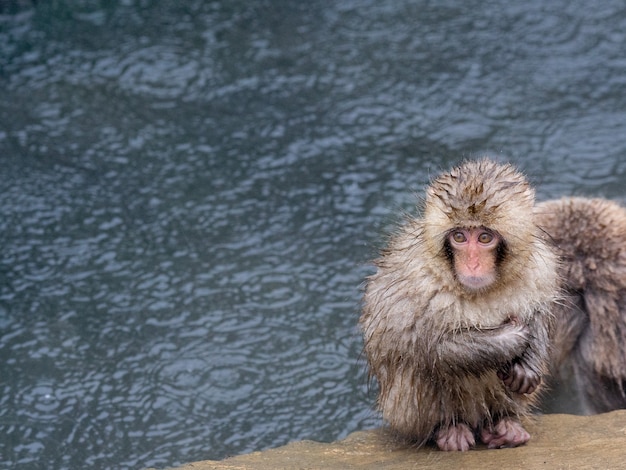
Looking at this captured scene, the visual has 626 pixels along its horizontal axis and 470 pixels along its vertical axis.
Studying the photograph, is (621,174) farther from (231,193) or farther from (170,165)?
(170,165)

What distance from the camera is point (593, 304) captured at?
461cm

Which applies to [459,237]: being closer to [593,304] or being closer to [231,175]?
[593,304]

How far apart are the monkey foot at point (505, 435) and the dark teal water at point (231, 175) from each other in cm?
90

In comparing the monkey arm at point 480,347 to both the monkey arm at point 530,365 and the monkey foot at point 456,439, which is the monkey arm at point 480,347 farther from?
the monkey foot at point 456,439

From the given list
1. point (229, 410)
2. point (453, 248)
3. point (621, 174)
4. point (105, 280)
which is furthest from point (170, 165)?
point (453, 248)

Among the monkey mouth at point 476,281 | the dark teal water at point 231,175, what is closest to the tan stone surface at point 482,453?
the dark teal water at point 231,175

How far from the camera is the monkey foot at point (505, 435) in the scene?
406 cm

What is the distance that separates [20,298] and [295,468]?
2346 millimetres

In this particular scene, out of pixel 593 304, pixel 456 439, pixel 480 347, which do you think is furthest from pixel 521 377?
pixel 593 304

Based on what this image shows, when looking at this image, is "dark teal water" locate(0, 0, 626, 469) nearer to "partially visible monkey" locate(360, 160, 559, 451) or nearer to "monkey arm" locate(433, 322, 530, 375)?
"partially visible monkey" locate(360, 160, 559, 451)

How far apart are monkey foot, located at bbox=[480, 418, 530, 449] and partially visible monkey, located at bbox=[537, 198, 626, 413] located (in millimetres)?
707

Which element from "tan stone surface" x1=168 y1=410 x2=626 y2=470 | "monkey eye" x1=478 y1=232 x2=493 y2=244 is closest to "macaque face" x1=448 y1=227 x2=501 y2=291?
"monkey eye" x1=478 y1=232 x2=493 y2=244

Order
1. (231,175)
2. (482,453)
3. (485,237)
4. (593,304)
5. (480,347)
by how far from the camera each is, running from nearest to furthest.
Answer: (485,237) < (480,347) < (482,453) < (593,304) < (231,175)

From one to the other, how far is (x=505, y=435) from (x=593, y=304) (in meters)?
0.89
